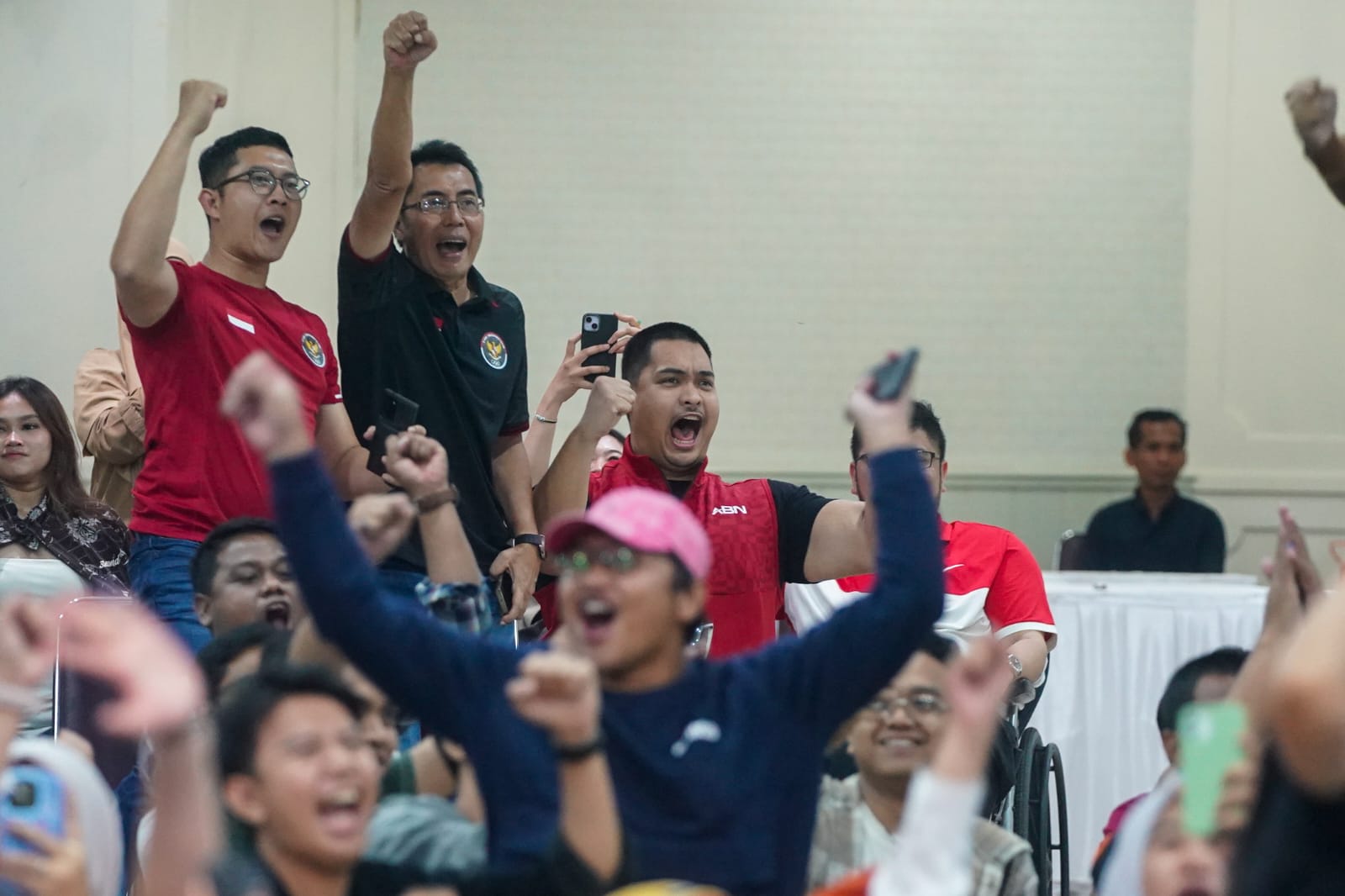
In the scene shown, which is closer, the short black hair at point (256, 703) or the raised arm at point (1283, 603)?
the short black hair at point (256, 703)

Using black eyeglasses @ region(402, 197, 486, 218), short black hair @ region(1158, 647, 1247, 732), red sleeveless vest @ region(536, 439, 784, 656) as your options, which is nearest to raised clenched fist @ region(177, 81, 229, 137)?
black eyeglasses @ region(402, 197, 486, 218)

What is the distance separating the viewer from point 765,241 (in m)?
7.32

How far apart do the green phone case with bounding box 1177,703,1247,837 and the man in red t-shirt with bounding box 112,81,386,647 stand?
1.92 metres

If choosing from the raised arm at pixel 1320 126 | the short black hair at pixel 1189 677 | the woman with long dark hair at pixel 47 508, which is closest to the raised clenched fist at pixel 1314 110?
the raised arm at pixel 1320 126

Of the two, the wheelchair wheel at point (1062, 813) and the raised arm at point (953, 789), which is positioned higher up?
the raised arm at point (953, 789)

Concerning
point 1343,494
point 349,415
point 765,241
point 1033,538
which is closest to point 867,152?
point 765,241

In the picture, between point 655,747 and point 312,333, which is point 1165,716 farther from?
point 312,333

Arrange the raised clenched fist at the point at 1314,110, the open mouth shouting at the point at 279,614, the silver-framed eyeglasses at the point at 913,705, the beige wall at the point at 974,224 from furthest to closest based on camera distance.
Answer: the beige wall at the point at 974,224 → the open mouth shouting at the point at 279,614 → the raised clenched fist at the point at 1314,110 → the silver-framed eyeglasses at the point at 913,705

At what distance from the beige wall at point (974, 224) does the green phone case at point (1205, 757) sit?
18.1 ft

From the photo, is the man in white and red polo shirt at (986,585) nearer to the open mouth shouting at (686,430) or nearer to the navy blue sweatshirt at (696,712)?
the open mouth shouting at (686,430)

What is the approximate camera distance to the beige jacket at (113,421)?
429 centimetres

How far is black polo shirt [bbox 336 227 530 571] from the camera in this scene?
3.51m

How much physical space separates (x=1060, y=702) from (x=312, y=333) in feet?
8.12

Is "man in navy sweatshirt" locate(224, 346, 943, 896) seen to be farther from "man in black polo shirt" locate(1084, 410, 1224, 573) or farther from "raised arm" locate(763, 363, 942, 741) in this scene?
"man in black polo shirt" locate(1084, 410, 1224, 573)
